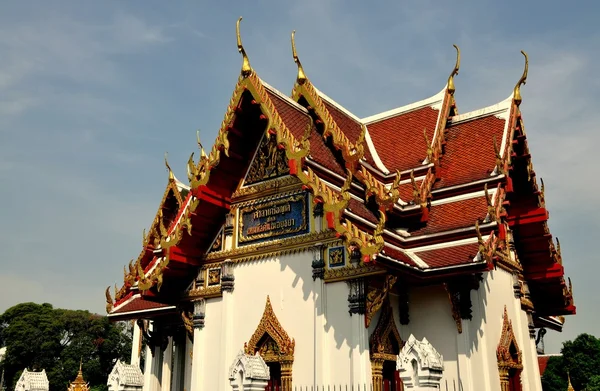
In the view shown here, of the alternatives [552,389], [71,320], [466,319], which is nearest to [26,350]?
[71,320]

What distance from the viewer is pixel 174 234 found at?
11102 millimetres

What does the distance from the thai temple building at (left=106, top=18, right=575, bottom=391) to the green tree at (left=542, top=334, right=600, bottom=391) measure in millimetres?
25089

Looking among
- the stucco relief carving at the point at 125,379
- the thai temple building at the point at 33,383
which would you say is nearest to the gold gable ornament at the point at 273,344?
the stucco relief carving at the point at 125,379

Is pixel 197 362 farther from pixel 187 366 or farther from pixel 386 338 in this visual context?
pixel 386 338

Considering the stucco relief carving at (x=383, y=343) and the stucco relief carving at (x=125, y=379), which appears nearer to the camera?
the stucco relief carving at (x=383, y=343)

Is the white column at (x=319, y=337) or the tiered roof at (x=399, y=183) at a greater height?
the tiered roof at (x=399, y=183)

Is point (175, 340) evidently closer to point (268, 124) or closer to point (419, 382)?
point (268, 124)

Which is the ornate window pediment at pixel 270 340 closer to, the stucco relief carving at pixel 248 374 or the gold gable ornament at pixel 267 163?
Answer: the stucco relief carving at pixel 248 374

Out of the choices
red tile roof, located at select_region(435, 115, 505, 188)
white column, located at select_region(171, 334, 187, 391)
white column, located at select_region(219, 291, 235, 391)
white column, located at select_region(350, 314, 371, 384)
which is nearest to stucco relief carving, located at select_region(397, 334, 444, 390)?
white column, located at select_region(350, 314, 371, 384)

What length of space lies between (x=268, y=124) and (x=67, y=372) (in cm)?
3938

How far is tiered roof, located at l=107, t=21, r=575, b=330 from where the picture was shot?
31.5 ft

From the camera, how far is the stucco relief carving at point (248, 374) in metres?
8.27

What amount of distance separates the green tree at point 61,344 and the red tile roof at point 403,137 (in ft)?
119

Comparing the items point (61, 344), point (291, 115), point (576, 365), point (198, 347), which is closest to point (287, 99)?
point (291, 115)
